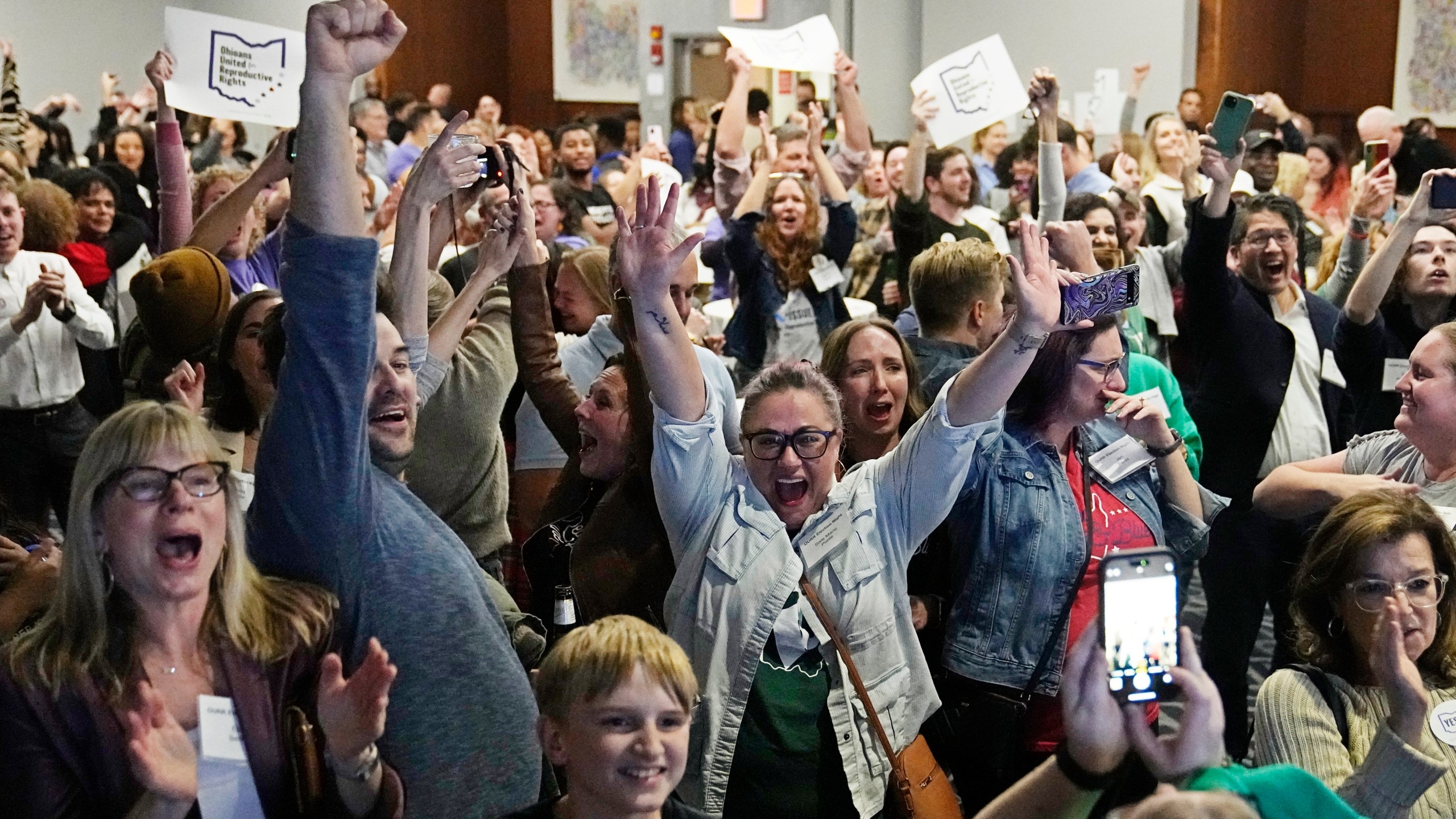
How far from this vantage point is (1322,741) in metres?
2.39

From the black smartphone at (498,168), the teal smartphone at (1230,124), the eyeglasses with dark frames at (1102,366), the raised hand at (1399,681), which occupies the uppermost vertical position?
the teal smartphone at (1230,124)

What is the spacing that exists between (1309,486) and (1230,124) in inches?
52.2

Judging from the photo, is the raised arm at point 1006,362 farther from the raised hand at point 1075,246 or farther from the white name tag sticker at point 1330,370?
the white name tag sticker at point 1330,370

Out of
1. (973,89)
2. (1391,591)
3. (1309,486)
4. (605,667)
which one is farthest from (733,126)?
(605,667)

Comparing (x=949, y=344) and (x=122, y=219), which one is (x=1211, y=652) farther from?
(x=122, y=219)

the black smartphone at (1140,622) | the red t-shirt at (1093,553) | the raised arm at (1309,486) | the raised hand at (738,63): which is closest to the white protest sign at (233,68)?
the raised hand at (738,63)

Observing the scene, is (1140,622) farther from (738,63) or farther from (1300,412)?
(738,63)

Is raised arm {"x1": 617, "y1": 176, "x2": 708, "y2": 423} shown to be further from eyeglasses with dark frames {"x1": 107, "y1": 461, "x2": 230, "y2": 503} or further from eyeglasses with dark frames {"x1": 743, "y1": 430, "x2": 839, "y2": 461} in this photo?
eyeglasses with dark frames {"x1": 107, "y1": 461, "x2": 230, "y2": 503}

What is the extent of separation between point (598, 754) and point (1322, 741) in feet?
3.88

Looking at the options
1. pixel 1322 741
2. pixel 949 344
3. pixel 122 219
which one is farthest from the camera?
pixel 122 219

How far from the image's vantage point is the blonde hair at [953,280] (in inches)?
154

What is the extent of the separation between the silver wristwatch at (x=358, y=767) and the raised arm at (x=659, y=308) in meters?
0.81

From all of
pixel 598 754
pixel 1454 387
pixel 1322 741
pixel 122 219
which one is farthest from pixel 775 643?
pixel 122 219

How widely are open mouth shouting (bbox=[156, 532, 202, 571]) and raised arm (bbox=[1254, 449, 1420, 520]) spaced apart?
91.9 inches
